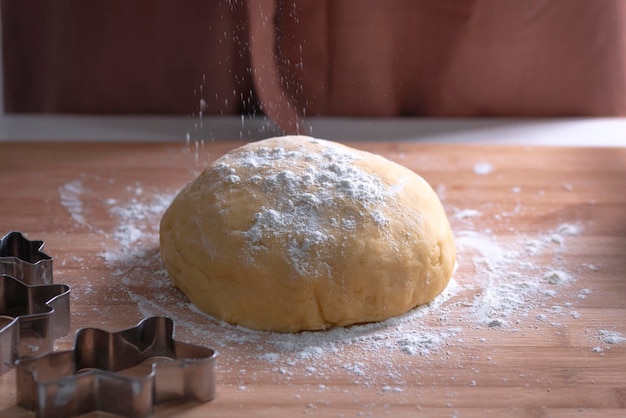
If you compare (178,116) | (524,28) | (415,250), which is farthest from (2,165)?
(524,28)

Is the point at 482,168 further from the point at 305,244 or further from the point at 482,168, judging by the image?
the point at 305,244

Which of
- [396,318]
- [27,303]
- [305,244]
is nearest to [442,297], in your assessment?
[396,318]

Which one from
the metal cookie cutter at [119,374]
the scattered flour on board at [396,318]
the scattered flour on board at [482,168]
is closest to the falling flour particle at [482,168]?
the scattered flour on board at [482,168]

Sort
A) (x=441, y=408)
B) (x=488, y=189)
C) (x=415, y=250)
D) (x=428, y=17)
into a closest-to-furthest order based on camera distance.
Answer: (x=441, y=408), (x=415, y=250), (x=488, y=189), (x=428, y=17)

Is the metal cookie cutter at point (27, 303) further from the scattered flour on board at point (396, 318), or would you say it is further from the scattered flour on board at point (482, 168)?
the scattered flour on board at point (482, 168)

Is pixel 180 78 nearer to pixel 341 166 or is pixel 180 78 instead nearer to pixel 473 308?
pixel 341 166

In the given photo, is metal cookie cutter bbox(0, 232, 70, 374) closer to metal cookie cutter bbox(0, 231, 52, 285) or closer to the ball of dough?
metal cookie cutter bbox(0, 231, 52, 285)
